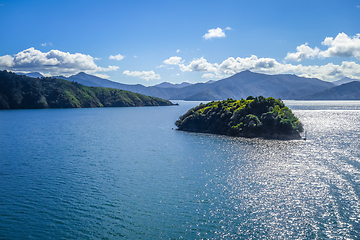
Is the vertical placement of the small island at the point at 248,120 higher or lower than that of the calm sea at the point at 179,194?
higher

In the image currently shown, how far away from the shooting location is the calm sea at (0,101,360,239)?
94.9 feet

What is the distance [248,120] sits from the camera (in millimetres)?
100438

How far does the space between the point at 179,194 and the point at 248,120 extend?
6844 centimetres

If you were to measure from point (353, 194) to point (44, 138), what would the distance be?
95358 millimetres

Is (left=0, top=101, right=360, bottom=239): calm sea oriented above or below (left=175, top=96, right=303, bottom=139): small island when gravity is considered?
below

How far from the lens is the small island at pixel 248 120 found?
310 feet

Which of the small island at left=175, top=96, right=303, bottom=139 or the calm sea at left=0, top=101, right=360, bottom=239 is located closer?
the calm sea at left=0, top=101, right=360, bottom=239

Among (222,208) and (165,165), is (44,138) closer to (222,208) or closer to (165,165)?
(165,165)

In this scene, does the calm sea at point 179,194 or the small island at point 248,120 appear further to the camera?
the small island at point 248,120

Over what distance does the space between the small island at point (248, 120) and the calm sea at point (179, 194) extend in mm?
22897

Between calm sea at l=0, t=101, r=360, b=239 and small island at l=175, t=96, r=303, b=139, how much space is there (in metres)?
22.9

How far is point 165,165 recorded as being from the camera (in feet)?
188

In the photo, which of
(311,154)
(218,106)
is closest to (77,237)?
(311,154)

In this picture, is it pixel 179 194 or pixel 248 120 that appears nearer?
pixel 179 194
